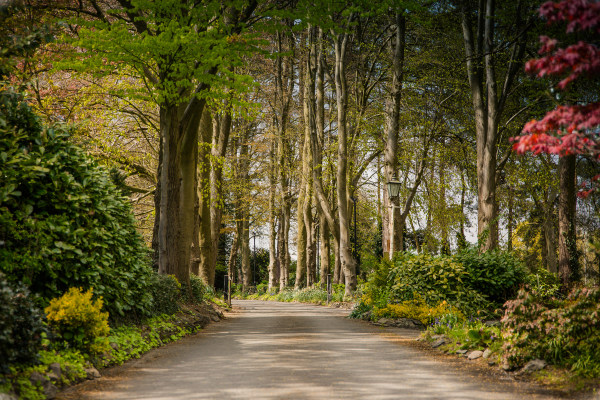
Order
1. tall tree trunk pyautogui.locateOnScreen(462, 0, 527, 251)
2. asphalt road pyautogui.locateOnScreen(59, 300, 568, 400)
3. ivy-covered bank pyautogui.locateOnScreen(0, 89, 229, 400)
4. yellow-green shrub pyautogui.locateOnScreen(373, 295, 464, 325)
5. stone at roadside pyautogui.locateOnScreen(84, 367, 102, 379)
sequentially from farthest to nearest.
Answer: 1. tall tree trunk pyautogui.locateOnScreen(462, 0, 527, 251)
2. yellow-green shrub pyautogui.locateOnScreen(373, 295, 464, 325)
3. stone at roadside pyautogui.locateOnScreen(84, 367, 102, 379)
4. asphalt road pyautogui.locateOnScreen(59, 300, 568, 400)
5. ivy-covered bank pyautogui.locateOnScreen(0, 89, 229, 400)

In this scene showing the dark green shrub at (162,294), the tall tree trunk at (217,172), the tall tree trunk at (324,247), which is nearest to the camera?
the dark green shrub at (162,294)

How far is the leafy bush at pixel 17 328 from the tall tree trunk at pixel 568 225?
1854 cm

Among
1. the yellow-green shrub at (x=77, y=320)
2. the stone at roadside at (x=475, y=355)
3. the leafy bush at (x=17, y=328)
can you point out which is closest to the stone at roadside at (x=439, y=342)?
the stone at roadside at (x=475, y=355)

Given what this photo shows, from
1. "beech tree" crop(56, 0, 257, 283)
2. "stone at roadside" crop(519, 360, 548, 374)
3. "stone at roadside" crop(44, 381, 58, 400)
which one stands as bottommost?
"stone at roadside" crop(519, 360, 548, 374)

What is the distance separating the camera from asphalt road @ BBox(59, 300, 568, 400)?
232 inches

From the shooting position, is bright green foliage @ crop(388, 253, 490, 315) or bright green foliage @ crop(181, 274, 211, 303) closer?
bright green foliage @ crop(388, 253, 490, 315)

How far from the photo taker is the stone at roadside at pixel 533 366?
6.92 m

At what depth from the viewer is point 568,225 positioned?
66.2ft

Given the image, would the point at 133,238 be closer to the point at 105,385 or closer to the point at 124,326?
the point at 124,326

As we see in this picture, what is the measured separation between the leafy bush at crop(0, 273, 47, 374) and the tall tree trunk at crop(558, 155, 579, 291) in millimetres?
18543

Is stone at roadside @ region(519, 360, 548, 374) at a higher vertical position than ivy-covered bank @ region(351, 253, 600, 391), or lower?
lower

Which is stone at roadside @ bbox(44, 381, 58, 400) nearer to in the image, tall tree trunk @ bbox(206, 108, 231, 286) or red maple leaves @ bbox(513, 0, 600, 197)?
red maple leaves @ bbox(513, 0, 600, 197)

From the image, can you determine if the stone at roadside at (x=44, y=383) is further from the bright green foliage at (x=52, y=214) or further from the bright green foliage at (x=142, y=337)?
the bright green foliage at (x=142, y=337)

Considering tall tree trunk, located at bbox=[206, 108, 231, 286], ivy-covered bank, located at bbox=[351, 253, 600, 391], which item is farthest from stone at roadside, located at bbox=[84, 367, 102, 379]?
tall tree trunk, located at bbox=[206, 108, 231, 286]
